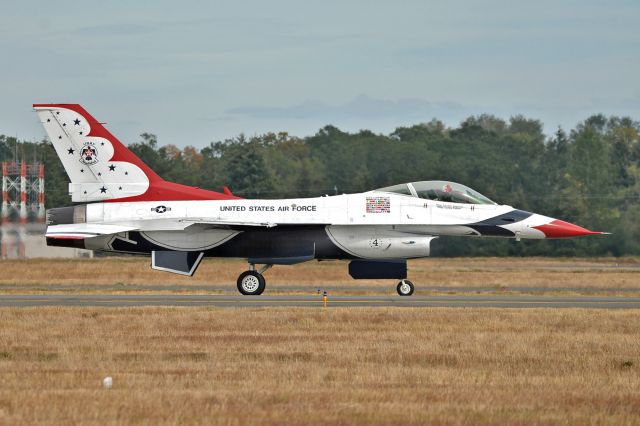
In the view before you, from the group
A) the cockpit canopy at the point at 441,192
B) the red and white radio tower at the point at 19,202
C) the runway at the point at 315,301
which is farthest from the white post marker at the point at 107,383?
the red and white radio tower at the point at 19,202

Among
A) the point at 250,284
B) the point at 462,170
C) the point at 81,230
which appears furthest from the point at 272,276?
the point at 462,170

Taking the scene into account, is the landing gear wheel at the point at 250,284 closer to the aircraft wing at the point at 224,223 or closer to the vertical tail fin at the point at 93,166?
the aircraft wing at the point at 224,223

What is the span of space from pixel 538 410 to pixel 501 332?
314 inches

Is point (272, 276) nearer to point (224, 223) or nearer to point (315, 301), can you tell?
point (224, 223)

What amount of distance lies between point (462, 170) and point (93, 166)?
52.4 meters

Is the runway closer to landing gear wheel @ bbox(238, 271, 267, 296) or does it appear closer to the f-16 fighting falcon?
landing gear wheel @ bbox(238, 271, 267, 296)

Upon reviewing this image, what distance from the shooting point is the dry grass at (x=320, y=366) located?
484 inches

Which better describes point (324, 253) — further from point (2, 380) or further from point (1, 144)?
point (1, 144)

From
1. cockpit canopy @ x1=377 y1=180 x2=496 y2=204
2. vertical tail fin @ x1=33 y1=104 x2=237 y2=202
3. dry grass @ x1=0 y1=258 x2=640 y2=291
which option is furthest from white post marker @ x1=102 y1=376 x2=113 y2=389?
dry grass @ x1=0 y1=258 x2=640 y2=291

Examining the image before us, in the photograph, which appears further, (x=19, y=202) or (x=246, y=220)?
(x=19, y=202)

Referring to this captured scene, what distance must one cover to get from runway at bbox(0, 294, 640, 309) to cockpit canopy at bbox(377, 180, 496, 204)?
267 centimetres

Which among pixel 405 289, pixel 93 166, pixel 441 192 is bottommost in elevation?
pixel 405 289

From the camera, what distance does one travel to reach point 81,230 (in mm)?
29766

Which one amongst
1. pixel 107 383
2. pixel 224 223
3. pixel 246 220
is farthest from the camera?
pixel 246 220
